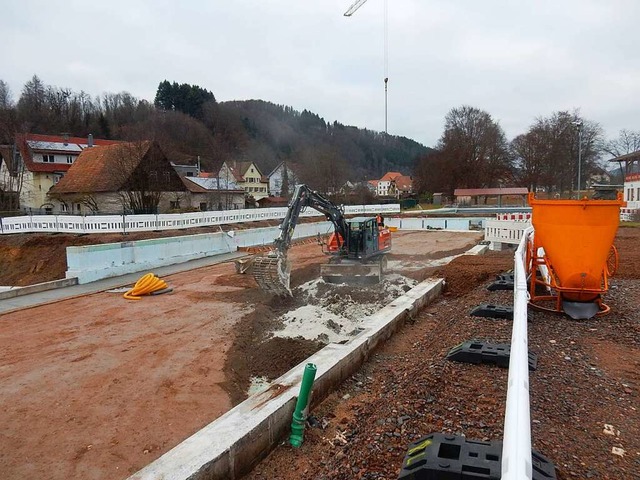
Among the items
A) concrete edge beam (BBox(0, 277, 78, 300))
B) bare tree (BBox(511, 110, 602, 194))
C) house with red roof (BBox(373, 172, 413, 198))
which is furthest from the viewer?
house with red roof (BBox(373, 172, 413, 198))

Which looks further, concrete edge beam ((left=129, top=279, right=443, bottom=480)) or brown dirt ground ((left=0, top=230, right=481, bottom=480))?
brown dirt ground ((left=0, top=230, right=481, bottom=480))

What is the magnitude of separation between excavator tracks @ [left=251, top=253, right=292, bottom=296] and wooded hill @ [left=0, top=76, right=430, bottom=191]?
46.3m

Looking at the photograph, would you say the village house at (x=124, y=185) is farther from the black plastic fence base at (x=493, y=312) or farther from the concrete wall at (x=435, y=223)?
the black plastic fence base at (x=493, y=312)

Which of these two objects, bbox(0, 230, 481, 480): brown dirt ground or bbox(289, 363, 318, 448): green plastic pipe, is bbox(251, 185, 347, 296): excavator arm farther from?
bbox(289, 363, 318, 448): green plastic pipe

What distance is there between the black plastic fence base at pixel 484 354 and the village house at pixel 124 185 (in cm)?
3152

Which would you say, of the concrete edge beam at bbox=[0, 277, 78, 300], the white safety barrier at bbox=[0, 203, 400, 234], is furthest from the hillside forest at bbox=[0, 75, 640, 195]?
the concrete edge beam at bbox=[0, 277, 78, 300]

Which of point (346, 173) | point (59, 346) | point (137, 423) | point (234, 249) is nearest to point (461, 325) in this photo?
point (137, 423)

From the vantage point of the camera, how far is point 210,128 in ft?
293

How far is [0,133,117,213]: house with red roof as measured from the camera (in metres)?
45.7

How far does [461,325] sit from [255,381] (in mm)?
3744

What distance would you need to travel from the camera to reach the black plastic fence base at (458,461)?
117 inches

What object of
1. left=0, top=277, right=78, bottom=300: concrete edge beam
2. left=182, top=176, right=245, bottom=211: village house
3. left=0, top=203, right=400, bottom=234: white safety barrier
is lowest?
left=0, top=277, right=78, bottom=300: concrete edge beam

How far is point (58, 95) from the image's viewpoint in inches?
3265

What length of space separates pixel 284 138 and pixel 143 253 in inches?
3468
